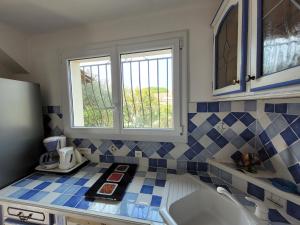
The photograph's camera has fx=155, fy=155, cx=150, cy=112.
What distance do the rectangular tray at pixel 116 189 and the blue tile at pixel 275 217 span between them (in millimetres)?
834

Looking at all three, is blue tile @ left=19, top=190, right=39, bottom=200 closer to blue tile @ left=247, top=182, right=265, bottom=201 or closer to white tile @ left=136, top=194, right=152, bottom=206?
white tile @ left=136, top=194, right=152, bottom=206

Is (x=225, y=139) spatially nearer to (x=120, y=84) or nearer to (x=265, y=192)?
(x=265, y=192)

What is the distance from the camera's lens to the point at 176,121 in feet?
4.38

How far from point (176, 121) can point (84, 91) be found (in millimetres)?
1013

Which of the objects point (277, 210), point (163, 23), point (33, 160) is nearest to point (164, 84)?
point (163, 23)

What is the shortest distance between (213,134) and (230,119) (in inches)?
6.9

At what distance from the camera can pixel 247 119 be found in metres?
1.17

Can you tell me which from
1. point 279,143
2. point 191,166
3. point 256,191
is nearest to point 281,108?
point 279,143

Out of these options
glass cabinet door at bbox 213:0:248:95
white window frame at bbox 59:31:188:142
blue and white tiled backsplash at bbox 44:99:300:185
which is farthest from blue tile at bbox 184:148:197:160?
glass cabinet door at bbox 213:0:248:95

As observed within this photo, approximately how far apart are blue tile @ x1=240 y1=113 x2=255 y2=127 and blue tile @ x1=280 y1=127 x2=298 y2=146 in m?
0.26

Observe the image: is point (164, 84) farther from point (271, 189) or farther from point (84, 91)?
point (271, 189)

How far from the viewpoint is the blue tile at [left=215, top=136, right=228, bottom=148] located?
125cm

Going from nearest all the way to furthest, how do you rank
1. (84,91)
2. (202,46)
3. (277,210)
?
(277,210) < (202,46) < (84,91)

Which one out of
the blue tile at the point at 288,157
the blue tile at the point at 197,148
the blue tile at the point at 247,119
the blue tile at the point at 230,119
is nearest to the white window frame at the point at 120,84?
the blue tile at the point at 197,148
